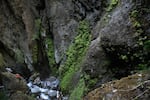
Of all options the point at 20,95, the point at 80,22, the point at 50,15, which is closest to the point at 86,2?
the point at 80,22

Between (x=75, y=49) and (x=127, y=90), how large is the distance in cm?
760

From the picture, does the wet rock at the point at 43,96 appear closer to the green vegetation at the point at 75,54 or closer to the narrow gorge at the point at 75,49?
the narrow gorge at the point at 75,49

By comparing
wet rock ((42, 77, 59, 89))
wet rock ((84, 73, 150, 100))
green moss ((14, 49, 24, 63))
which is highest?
green moss ((14, 49, 24, 63))

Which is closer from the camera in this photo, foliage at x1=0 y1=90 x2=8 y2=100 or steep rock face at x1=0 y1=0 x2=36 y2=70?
foliage at x1=0 y1=90 x2=8 y2=100

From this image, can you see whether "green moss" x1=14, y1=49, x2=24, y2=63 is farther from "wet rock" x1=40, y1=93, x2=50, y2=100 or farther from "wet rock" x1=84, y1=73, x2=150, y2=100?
"wet rock" x1=84, y1=73, x2=150, y2=100

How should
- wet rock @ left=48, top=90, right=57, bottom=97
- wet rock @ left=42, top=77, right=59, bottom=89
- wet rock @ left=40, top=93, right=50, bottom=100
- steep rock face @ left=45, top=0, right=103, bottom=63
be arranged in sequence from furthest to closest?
steep rock face @ left=45, top=0, right=103, bottom=63
wet rock @ left=42, top=77, right=59, bottom=89
wet rock @ left=48, top=90, right=57, bottom=97
wet rock @ left=40, top=93, right=50, bottom=100

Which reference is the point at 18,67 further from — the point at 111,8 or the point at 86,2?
the point at 111,8

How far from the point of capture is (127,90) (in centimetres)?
420

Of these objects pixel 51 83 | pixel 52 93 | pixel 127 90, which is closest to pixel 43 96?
pixel 52 93

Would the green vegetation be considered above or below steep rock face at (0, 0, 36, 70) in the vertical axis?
below

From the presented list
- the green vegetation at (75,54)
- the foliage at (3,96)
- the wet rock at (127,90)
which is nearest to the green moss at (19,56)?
the green vegetation at (75,54)

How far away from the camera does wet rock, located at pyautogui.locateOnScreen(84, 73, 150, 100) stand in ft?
13.5

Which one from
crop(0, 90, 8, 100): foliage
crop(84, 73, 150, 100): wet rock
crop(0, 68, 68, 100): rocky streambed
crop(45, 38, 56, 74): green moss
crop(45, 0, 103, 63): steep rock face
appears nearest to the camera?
crop(84, 73, 150, 100): wet rock

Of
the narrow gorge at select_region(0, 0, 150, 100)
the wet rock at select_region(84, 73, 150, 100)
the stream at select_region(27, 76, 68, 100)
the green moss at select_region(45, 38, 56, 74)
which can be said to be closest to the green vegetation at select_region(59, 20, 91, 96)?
the narrow gorge at select_region(0, 0, 150, 100)
